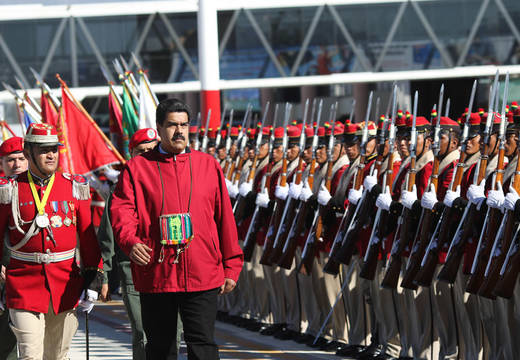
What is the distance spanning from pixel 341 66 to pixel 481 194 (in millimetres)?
14184

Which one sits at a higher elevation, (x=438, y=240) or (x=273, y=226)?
(x=273, y=226)

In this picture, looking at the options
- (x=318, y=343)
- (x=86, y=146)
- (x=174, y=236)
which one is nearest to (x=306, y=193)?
(x=318, y=343)

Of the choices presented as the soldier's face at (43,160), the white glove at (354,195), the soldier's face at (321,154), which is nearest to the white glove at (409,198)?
the white glove at (354,195)

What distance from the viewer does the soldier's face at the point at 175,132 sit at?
20.1 ft

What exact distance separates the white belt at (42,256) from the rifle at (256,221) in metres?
4.58

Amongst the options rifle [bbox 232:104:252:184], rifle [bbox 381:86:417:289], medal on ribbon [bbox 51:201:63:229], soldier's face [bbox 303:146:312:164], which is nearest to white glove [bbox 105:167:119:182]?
rifle [bbox 232:104:252:184]

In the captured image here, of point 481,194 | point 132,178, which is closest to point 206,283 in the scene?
point 132,178

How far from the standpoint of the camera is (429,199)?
321 inches

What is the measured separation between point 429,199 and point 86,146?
5335 mm

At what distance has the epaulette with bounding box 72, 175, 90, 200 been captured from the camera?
264 inches

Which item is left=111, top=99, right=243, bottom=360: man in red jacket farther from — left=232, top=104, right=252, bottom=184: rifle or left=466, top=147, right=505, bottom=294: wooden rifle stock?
left=232, top=104, right=252, bottom=184: rifle

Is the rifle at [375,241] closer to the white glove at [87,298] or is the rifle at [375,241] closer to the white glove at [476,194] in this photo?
the white glove at [476,194]

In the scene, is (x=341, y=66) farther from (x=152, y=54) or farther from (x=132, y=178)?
(x=132, y=178)

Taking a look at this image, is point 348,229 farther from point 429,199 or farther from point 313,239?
point 429,199
